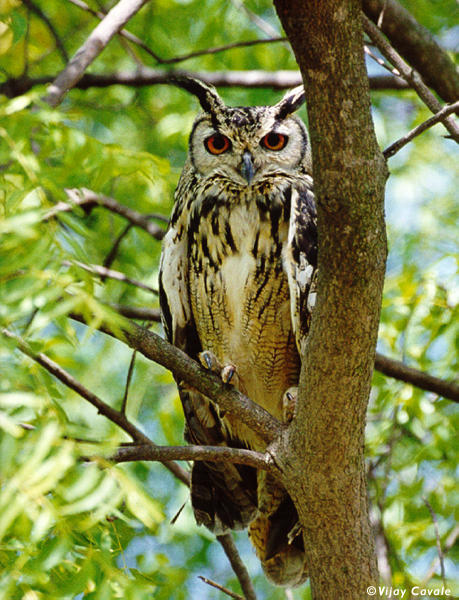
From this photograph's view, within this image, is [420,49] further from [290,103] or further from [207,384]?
[207,384]

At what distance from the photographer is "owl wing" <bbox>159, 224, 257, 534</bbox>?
2902 millimetres

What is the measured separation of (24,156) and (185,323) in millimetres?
1457

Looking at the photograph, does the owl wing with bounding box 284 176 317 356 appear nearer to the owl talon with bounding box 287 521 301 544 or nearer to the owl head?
the owl head

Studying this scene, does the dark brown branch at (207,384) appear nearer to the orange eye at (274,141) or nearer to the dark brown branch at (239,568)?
the dark brown branch at (239,568)

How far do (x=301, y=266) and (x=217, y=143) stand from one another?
657 millimetres

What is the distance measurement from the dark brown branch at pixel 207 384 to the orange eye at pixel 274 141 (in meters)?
1.04

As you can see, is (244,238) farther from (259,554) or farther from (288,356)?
(259,554)

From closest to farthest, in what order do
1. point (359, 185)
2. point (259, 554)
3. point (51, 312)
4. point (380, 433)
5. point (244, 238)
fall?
point (51, 312) < point (359, 185) < point (244, 238) < point (259, 554) < point (380, 433)

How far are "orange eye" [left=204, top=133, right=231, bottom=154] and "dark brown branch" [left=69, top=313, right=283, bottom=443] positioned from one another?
1.03m

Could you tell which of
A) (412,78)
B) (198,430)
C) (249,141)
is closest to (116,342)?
(198,430)

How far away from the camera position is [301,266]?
2.63m

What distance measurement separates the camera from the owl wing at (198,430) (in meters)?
2.90

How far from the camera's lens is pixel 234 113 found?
9.69 feet

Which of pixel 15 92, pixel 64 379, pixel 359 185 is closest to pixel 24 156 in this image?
pixel 359 185
